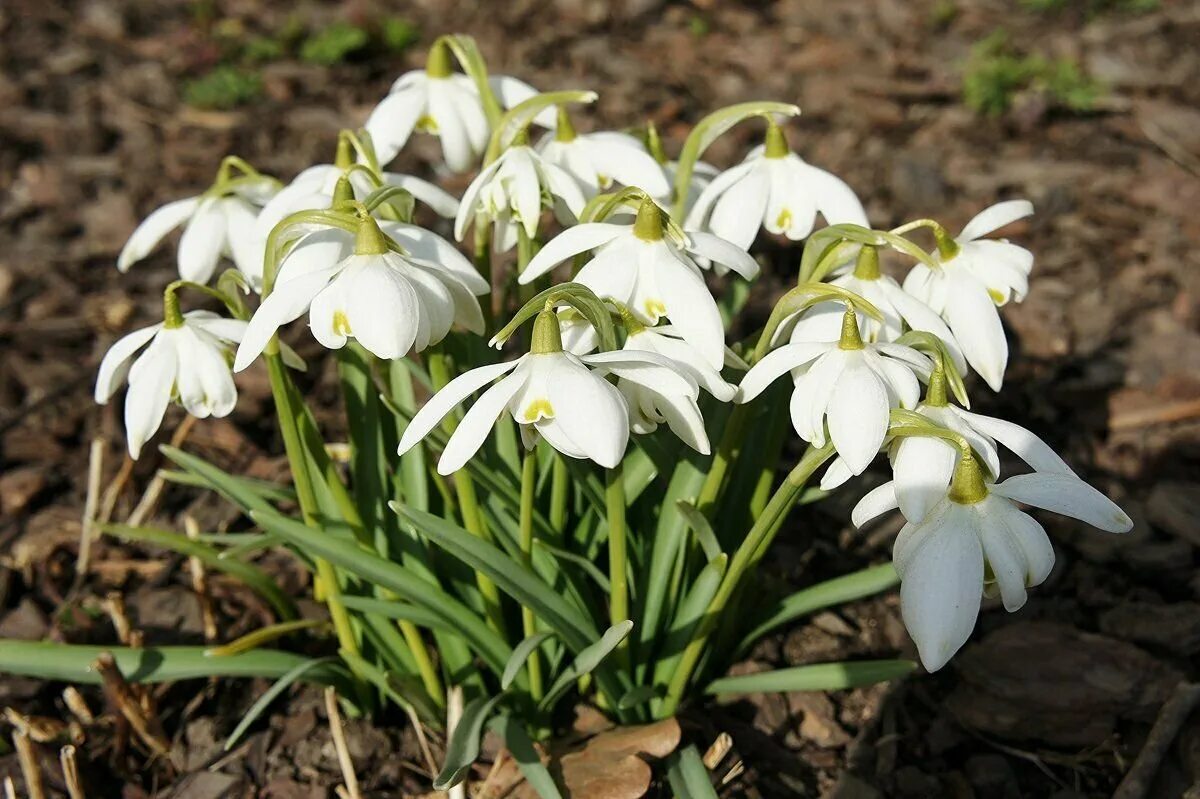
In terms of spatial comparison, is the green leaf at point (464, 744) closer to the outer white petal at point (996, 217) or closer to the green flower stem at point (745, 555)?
the green flower stem at point (745, 555)

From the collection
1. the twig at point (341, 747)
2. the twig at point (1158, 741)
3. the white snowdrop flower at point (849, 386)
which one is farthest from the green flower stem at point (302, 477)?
the twig at point (1158, 741)

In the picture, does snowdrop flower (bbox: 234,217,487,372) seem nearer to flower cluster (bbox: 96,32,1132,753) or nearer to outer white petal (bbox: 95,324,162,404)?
flower cluster (bbox: 96,32,1132,753)

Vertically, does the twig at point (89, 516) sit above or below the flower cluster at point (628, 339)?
below

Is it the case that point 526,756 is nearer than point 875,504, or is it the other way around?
point 875,504

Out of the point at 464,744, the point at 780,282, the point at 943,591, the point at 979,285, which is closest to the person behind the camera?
the point at 943,591

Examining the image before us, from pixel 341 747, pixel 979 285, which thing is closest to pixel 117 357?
pixel 341 747

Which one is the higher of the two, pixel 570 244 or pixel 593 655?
pixel 570 244

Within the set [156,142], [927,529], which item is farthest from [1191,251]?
[156,142]

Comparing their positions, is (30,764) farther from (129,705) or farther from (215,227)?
(215,227)
